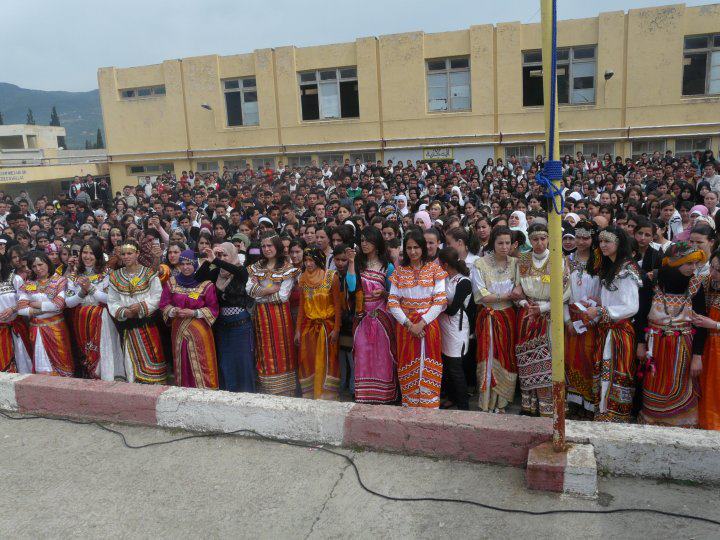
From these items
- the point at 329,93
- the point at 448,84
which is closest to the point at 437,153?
the point at 448,84

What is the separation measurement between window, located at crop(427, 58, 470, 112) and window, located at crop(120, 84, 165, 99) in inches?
401

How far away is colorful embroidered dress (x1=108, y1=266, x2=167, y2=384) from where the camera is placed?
5.09 m

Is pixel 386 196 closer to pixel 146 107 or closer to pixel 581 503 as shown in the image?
pixel 581 503

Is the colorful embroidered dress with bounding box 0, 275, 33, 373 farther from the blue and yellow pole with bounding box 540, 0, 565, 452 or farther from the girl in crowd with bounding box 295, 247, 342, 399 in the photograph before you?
the blue and yellow pole with bounding box 540, 0, 565, 452

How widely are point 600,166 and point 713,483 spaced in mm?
13411

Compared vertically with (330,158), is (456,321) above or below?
below

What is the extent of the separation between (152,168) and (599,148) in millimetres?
16355

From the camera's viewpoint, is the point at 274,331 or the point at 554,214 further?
the point at 274,331

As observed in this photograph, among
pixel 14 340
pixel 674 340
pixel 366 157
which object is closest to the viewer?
pixel 674 340

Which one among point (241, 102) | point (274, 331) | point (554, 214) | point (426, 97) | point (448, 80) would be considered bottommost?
point (274, 331)

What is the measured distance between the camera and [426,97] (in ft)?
63.0

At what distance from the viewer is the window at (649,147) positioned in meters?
17.8

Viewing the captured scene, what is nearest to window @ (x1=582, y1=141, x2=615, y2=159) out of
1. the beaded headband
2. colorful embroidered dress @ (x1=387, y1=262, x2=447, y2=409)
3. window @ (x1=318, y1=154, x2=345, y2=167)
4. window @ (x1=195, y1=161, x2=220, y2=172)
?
window @ (x1=318, y1=154, x2=345, y2=167)

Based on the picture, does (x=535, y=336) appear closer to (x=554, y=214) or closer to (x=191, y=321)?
(x=554, y=214)
